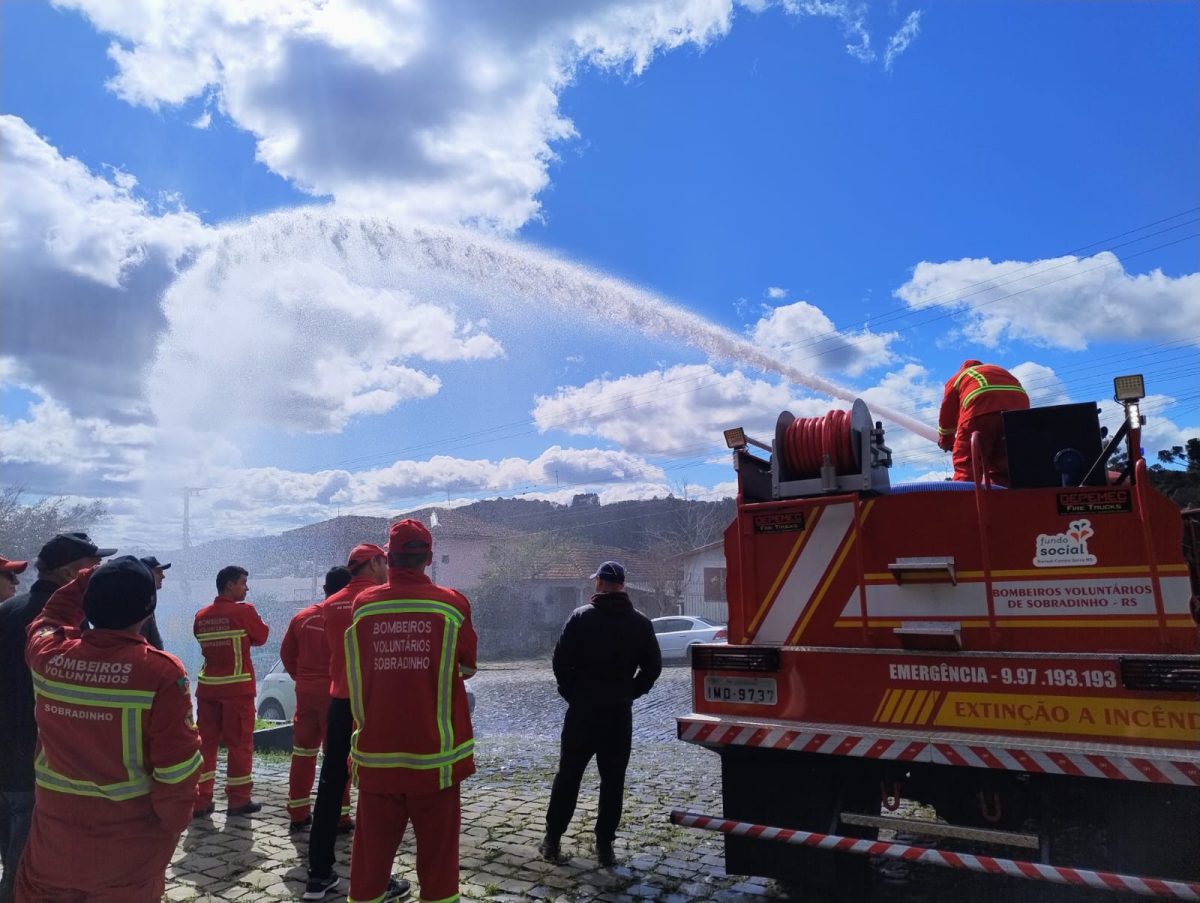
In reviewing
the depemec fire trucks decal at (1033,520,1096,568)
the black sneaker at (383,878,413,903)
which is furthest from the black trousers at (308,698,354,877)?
the depemec fire trucks decal at (1033,520,1096,568)

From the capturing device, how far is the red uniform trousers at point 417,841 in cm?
369

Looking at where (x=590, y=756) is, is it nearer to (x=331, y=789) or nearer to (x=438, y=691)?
(x=331, y=789)

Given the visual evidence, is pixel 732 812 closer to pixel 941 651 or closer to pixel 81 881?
pixel 941 651

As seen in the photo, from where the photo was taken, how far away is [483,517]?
56188 mm

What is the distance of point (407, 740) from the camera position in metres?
3.68

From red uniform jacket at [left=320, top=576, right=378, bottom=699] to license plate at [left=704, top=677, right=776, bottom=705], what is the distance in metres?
2.12

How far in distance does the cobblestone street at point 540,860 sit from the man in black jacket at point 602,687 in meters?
0.37

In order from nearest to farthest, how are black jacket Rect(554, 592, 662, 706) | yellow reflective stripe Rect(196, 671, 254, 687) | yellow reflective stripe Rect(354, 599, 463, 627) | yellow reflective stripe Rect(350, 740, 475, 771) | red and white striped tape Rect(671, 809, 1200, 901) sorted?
red and white striped tape Rect(671, 809, 1200, 901)
yellow reflective stripe Rect(350, 740, 475, 771)
yellow reflective stripe Rect(354, 599, 463, 627)
black jacket Rect(554, 592, 662, 706)
yellow reflective stripe Rect(196, 671, 254, 687)

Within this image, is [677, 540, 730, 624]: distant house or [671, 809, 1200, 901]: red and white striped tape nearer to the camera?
[671, 809, 1200, 901]: red and white striped tape

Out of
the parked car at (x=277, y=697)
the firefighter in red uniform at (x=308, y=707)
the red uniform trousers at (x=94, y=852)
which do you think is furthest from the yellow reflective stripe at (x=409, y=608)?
the parked car at (x=277, y=697)

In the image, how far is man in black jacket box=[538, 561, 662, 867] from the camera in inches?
220

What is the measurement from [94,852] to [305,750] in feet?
11.1

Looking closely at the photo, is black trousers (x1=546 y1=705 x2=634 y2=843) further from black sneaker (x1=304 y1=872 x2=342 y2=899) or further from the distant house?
the distant house

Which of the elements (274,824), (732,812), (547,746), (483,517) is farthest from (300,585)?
(732,812)
